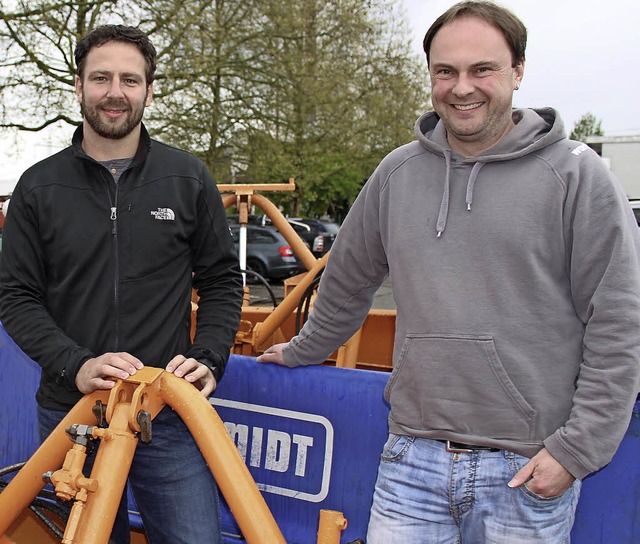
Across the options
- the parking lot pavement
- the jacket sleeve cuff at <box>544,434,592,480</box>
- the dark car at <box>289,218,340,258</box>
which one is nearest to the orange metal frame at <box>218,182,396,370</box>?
the jacket sleeve cuff at <box>544,434,592,480</box>

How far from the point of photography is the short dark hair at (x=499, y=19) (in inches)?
66.4

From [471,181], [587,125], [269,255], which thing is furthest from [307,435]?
[587,125]

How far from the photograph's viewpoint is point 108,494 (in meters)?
1.78

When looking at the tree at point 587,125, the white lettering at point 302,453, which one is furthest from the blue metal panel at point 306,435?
the tree at point 587,125

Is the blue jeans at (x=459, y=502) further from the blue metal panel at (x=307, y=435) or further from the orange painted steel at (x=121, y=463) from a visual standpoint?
the blue metal panel at (x=307, y=435)

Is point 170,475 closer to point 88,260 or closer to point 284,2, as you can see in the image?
point 88,260

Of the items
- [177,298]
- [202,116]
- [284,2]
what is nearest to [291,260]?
[202,116]

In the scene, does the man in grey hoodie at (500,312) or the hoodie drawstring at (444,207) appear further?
the hoodie drawstring at (444,207)

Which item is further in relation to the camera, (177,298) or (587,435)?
(177,298)

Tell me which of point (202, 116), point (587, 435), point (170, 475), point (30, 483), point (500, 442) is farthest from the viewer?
point (202, 116)

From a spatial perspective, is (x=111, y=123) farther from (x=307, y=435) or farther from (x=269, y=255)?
(x=269, y=255)

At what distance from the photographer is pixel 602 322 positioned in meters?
1.58

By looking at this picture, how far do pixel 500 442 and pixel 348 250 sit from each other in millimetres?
706

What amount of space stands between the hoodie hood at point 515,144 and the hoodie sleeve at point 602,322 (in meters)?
0.12
